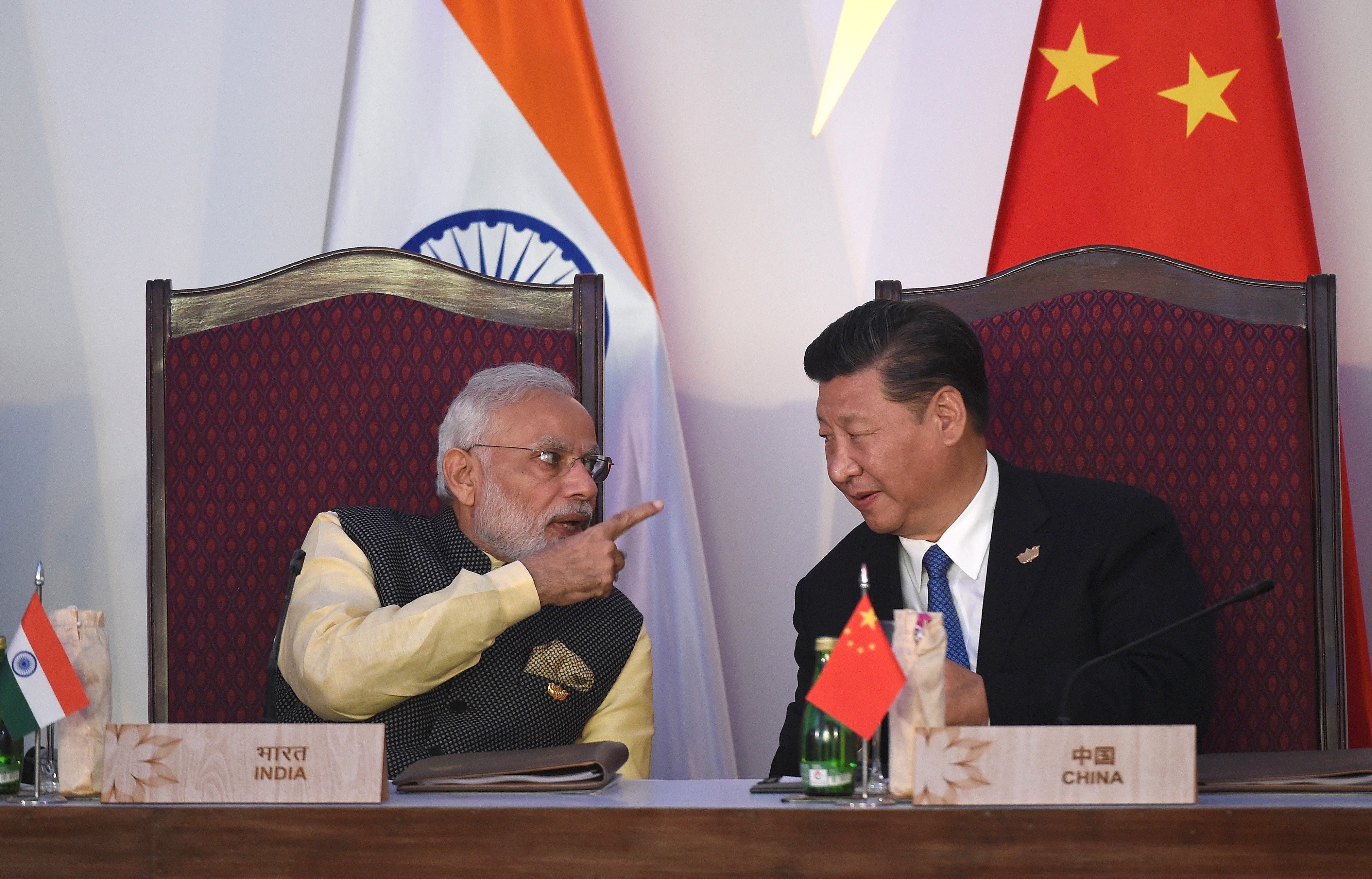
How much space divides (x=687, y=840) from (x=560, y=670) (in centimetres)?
95

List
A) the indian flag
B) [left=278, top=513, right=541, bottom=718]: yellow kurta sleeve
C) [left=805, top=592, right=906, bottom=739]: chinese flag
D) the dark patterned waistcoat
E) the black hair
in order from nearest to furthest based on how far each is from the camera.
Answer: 1. [left=805, top=592, right=906, bottom=739]: chinese flag
2. [left=278, top=513, right=541, bottom=718]: yellow kurta sleeve
3. the dark patterned waistcoat
4. the black hair
5. the indian flag

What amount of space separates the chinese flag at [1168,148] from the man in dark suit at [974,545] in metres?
0.71

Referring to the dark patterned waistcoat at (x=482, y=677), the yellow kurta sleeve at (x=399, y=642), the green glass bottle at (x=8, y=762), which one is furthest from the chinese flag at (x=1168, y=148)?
the green glass bottle at (x=8, y=762)

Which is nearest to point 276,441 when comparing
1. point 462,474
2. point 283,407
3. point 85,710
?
point 283,407

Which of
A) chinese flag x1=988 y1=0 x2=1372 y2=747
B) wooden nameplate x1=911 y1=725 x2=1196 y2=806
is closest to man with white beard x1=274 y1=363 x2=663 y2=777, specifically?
wooden nameplate x1=911 y1=725 x2=1196 y2=806

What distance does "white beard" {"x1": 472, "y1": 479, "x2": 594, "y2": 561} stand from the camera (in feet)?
7.26

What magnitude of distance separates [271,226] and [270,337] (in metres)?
0.81

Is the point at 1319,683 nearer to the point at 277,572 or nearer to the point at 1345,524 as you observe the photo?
the point at 1345,524

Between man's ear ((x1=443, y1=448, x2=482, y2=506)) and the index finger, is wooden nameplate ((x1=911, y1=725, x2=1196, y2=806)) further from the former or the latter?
man's ear ((x1=443, y1=448, x2=482, y2=506))

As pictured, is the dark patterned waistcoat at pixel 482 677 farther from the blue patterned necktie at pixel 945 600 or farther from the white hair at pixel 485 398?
the blue patterned necktie at pixel 945 600

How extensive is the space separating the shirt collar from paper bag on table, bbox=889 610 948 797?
0.80 m

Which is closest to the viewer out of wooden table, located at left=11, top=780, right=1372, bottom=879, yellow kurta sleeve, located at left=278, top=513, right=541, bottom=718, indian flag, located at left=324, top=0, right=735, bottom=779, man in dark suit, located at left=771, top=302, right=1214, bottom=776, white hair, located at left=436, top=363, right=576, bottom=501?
wooden table, located at left=11, top=780, right=1372, bottom=879

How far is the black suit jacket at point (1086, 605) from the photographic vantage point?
1.82 meters

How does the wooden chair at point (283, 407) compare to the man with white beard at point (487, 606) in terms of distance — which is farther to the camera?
the wooden chair at point (283, 407)
